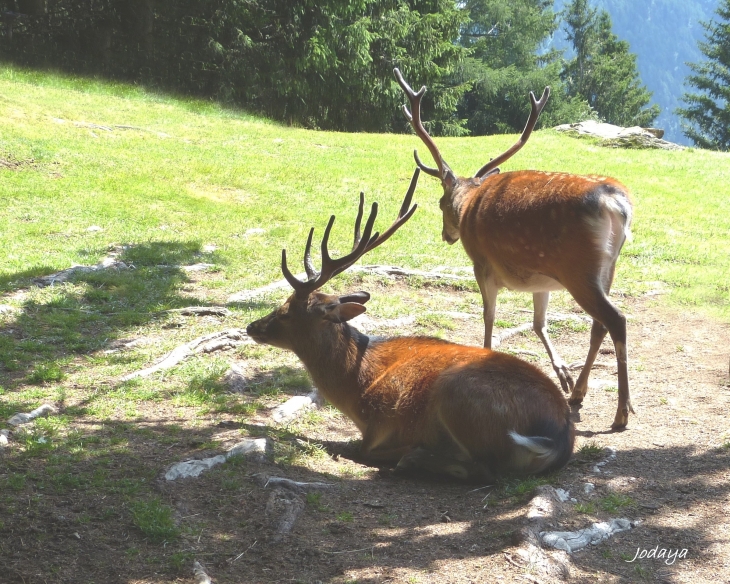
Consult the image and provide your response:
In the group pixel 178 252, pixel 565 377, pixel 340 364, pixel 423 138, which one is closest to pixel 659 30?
pixel 423 138

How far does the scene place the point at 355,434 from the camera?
612cm

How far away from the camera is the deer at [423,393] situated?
495 cm

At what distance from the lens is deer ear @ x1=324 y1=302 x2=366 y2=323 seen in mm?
5824

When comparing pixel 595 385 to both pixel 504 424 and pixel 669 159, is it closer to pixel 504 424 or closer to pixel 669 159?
pixel 504 424

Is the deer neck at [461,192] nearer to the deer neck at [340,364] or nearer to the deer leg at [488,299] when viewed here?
the deer leg at [488,299]

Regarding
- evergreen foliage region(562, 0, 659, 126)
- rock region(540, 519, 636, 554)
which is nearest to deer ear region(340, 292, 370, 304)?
rock region(540, 519, 636, 554)

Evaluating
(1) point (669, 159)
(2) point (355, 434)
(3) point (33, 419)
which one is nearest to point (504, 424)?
(2) point (355, 434)

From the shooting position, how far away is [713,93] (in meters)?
50.3

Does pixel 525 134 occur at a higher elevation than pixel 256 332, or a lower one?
higher

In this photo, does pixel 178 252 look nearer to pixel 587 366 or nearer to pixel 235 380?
pixel 235 380

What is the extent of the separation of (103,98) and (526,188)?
51.5 feet

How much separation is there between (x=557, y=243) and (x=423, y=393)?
166 centimetres

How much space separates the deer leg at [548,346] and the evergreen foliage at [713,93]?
155ft

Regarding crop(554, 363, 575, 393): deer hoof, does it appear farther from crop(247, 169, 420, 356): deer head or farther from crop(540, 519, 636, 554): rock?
crop(540, 519, 636, 554): rock
